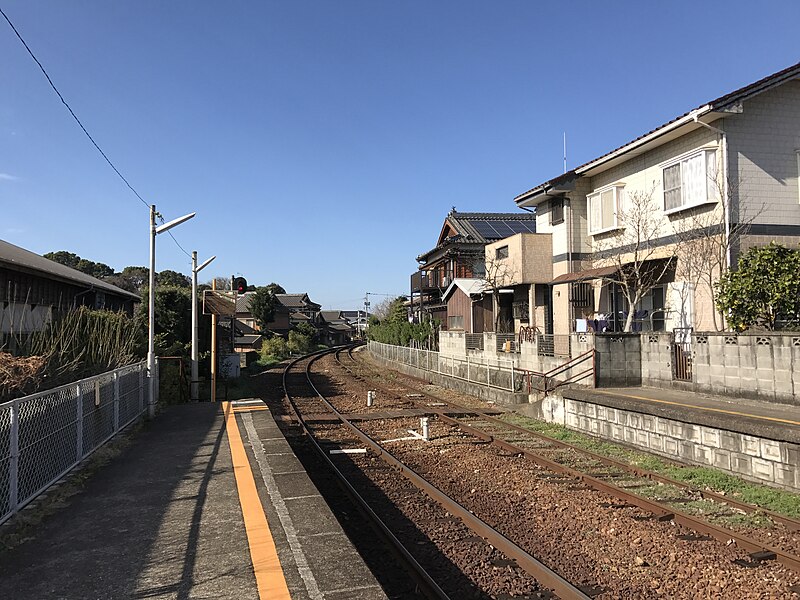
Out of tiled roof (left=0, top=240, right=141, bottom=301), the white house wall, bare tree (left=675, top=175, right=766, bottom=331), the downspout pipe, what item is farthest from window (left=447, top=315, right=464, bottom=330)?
the white house wall

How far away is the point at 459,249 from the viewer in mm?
35688

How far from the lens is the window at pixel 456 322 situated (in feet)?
98.4

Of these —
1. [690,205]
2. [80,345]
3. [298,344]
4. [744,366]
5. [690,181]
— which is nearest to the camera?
[744,366]

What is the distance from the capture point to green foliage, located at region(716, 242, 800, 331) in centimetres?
1064

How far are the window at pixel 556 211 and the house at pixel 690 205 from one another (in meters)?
1.45

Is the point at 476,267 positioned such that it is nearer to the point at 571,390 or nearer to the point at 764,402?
the point at 571,390

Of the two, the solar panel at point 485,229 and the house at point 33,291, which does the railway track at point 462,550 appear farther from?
the solar panel at point 485,229

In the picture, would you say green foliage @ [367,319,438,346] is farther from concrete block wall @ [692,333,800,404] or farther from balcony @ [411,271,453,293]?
concrete block wall @ [692,333,800,404]

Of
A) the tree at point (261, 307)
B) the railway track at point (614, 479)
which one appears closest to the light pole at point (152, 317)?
the railway track at point (614, 479)

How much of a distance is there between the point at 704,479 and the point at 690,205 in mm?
8555

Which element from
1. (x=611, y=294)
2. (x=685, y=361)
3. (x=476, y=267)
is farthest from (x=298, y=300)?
(x=685, y=361)

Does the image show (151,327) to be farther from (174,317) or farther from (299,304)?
(299,304)

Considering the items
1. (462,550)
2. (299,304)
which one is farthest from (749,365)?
(299,304)

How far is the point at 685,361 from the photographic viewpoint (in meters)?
12.1
